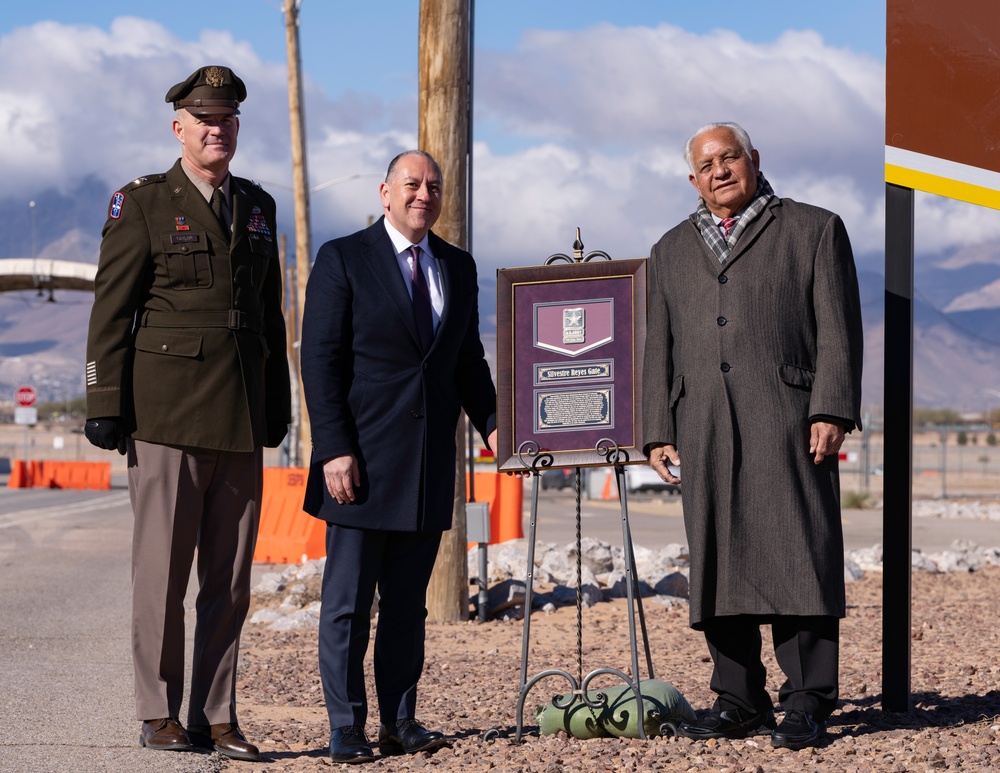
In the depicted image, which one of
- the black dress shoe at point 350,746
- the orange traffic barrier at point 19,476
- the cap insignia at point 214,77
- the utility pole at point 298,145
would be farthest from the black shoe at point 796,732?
the orange traffic barrier at point 19,476

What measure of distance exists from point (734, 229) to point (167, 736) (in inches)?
118

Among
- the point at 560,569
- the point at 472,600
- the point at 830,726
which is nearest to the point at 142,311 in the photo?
the point at 830,726

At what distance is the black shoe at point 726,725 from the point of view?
5551 mm

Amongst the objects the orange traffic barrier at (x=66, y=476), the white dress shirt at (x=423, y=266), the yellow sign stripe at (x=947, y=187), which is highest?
the yellow sign stripe at (x=947, y=187)

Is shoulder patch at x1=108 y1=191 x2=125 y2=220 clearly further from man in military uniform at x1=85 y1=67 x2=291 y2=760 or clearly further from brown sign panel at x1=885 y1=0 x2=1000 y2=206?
brown sign panel at x1=885 y1=0 x2=1000 y2=206

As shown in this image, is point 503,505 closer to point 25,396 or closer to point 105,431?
point 105,431

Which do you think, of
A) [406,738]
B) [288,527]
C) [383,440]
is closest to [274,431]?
[383,440]

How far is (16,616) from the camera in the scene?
11.0m

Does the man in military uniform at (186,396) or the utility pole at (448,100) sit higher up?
the utility pole at (448,100)

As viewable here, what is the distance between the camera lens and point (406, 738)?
5555 millimetres

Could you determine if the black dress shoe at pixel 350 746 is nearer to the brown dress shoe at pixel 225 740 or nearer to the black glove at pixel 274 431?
the brown dress shoe at pixel 225 740

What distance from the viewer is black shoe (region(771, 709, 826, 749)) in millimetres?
5359

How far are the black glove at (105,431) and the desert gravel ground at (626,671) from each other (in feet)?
4.42

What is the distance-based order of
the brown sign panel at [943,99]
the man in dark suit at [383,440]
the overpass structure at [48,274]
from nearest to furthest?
the man in dark suit at [383,440] < the brown sign panel at [943,99] < the overpass structure at [48,274]
